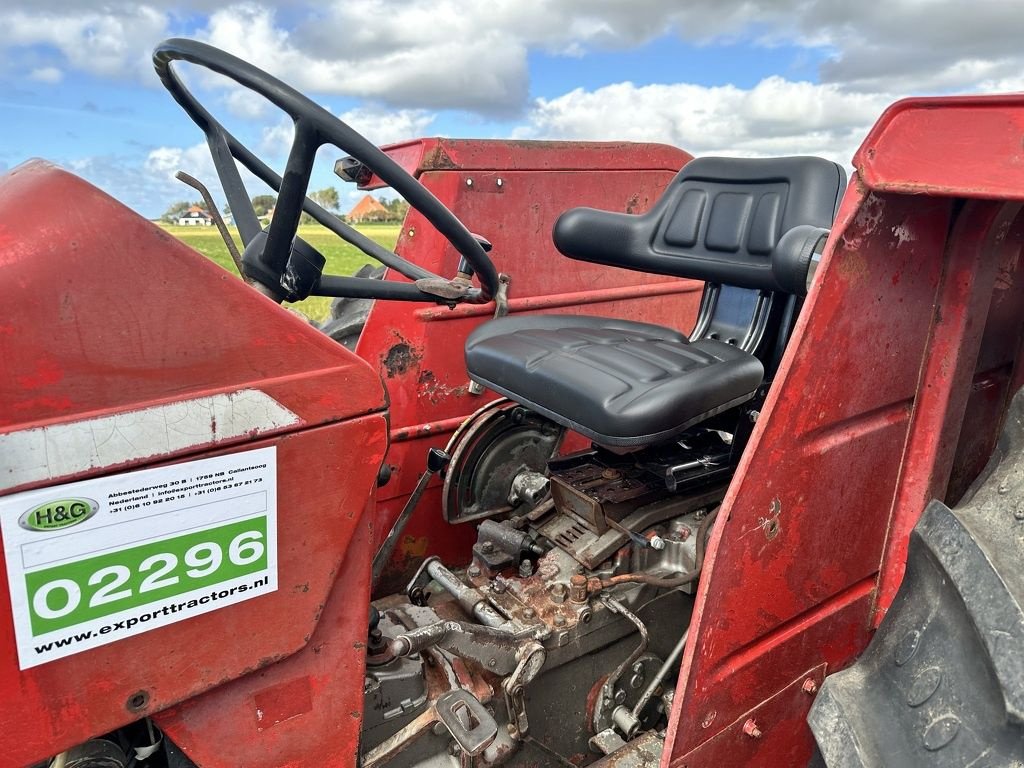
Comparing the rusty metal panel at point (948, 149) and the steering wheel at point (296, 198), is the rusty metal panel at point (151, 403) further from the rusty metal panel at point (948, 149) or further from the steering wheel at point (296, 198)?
the rusty metal panel at point (948, 149)

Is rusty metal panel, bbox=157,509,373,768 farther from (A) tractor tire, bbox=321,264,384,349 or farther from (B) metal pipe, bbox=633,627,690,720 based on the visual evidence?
(A) tractor tire, bbox=321,264,384,349

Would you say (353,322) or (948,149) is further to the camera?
(353,322)

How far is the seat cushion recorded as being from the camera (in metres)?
1.28

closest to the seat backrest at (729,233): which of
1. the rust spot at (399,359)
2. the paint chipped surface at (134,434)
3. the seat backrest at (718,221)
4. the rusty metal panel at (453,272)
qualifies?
the seat backrest at (718,221)

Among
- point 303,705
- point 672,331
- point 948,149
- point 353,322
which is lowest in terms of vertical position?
point 303,705

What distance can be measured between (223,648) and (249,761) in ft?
0.58

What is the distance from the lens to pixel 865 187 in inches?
34.6

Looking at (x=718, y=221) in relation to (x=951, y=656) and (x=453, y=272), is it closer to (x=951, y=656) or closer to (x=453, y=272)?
(x=453, y=272)

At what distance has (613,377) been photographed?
1.37 metres

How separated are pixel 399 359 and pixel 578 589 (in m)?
0.70

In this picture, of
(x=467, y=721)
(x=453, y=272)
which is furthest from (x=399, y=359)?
(x=467, y=721)

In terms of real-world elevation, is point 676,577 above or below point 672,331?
below

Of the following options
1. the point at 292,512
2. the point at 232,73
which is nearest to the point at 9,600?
the point at 292,512

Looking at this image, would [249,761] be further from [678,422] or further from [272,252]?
[678,422]
